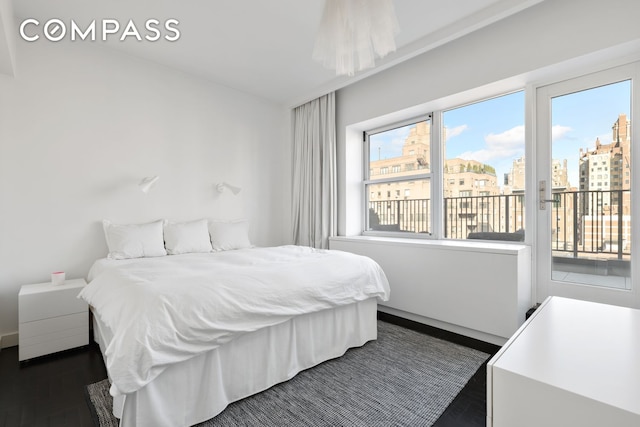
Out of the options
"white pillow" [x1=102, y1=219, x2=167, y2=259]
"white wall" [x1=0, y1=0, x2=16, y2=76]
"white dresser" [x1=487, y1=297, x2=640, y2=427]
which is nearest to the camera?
"white dresser" [x1=487, y1=297, x2=640, y2=427]

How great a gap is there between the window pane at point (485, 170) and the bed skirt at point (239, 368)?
148cm

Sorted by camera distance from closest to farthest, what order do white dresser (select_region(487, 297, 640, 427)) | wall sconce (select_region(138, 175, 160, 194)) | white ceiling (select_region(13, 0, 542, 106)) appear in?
white dresser (select_region(487, 297, 640, 427)), white ceiling (select_region(13, 0, 542, 106)), wall sconce (select_region(138, 175, 160, 194))

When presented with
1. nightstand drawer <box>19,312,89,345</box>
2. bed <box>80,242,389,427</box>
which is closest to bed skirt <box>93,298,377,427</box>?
bed <box>80,242,389,427</box>

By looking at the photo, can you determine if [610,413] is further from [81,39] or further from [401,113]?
[81,39]

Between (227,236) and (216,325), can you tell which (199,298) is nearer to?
(216,325)

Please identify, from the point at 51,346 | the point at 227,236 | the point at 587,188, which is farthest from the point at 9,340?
the point at 587,188

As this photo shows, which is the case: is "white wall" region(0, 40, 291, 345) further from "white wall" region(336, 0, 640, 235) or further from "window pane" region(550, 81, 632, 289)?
"window pane" region(550, 81, 632, 289)

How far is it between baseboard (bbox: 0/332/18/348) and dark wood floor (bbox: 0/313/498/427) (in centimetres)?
5

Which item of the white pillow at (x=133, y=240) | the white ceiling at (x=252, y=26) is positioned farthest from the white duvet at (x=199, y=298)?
the white ceiling at (x=252, y=26)

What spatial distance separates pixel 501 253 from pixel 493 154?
40.9 inches

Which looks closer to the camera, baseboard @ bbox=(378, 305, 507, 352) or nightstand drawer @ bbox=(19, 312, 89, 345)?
nightstand drawer @ bbox=(19, 312, 89, 345)

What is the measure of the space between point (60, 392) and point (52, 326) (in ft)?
2.18

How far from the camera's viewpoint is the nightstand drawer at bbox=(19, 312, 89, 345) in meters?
2.15

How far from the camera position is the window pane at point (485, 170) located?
270cm
